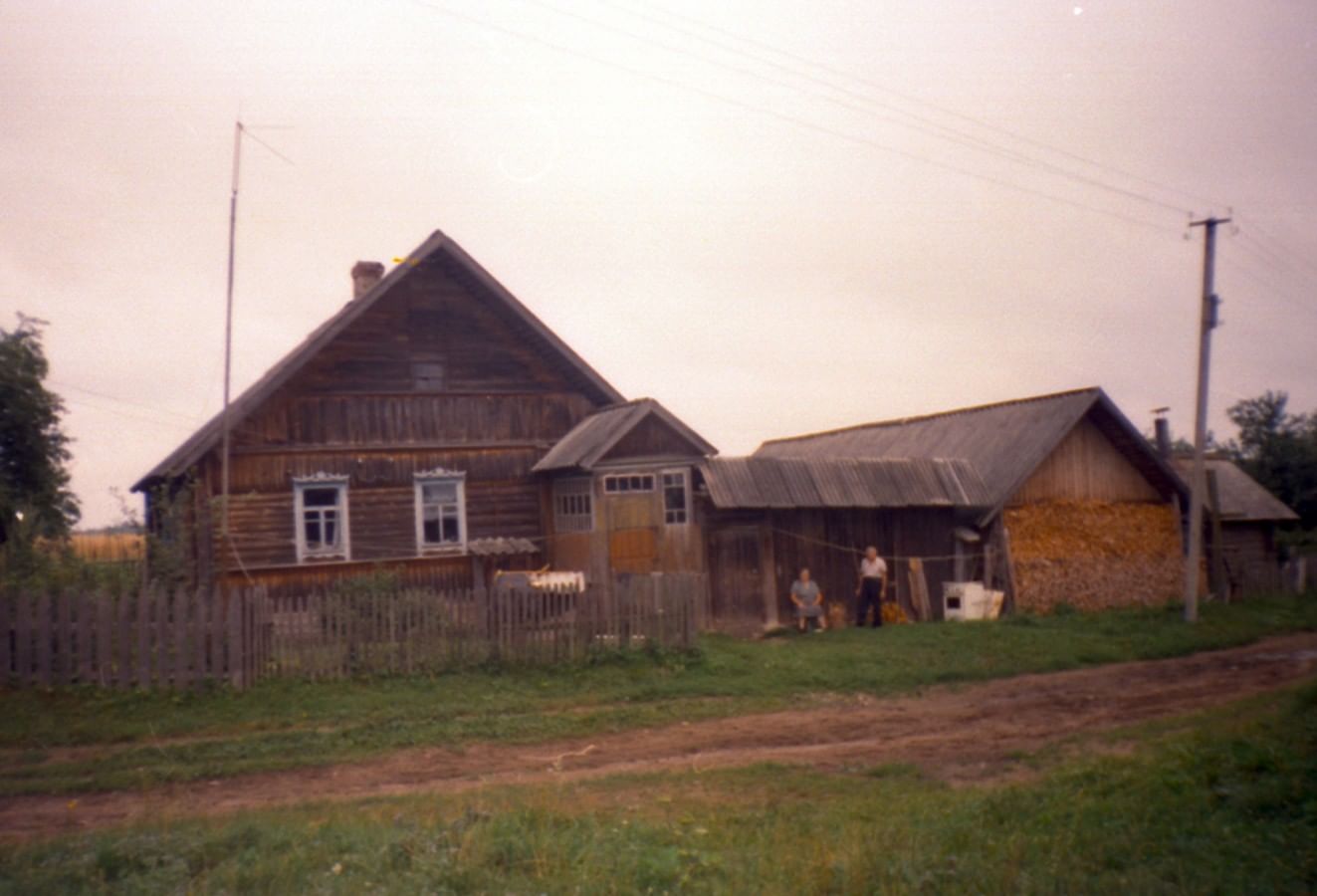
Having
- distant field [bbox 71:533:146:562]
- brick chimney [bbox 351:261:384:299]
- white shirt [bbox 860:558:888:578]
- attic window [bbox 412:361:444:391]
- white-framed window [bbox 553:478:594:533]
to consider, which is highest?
brick chimney [bbox 351:261:384:299]

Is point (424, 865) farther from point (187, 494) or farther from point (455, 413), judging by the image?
point (455, 413)

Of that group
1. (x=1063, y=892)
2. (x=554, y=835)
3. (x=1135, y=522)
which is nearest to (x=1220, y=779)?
(x=1063, y=892)

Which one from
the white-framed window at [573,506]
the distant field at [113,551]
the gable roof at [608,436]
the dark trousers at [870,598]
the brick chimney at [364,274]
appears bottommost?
the dark trousers at [870,598]

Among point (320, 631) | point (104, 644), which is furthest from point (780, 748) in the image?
point (104, 644)

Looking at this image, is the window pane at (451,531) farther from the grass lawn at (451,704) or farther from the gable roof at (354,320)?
the grass lawn at (451,704)

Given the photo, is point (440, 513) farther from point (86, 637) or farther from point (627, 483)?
point (86, 637)

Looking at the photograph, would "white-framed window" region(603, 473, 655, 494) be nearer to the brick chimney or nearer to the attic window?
the attic window

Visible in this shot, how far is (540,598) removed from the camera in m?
15.6

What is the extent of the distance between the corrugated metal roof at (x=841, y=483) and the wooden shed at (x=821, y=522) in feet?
0.08

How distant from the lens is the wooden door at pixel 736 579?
20719mm

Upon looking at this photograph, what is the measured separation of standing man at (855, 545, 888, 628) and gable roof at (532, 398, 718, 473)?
3668 millimetres

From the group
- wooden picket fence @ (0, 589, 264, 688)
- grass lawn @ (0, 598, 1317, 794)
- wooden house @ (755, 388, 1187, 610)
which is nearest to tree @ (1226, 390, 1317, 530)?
wooden house @ (755, 388, 1187, 610)

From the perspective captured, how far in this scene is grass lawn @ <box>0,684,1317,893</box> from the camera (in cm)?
641

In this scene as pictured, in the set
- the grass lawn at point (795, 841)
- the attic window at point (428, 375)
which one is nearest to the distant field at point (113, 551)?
the attic window at point (428, 375)
